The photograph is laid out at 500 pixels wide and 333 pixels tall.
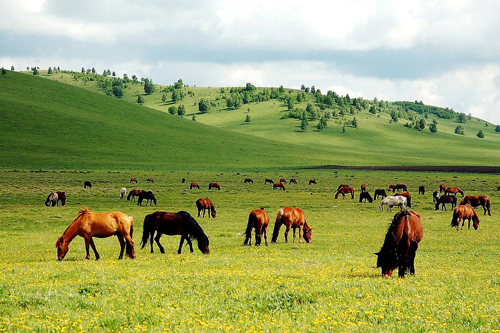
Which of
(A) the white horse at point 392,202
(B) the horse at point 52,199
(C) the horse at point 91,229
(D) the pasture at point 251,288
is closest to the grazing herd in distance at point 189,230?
(C) the horse at point 91,229

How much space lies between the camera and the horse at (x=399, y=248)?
14.1 meters

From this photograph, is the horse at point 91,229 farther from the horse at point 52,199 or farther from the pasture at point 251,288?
the horse at point 52,199

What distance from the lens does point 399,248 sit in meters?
14.2

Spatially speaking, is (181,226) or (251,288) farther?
(181,226)

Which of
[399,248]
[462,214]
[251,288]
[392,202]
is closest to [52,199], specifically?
[392,202]

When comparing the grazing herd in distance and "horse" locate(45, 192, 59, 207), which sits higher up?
the grazing herd in distance

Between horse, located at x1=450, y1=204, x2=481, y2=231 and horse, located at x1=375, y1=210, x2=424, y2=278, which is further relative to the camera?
horse, located at x1=450, y1=204, x2=481, y2=231

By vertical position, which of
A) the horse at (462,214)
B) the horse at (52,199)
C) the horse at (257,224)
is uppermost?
the horse at (462,214)

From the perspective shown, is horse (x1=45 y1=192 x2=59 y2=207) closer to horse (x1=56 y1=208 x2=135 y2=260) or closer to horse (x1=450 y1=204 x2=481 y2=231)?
horse (x1=56 y1=208 x2=135 y2=260)

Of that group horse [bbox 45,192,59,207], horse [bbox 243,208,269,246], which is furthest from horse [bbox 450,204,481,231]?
horse [bbox 45,192,59,207]

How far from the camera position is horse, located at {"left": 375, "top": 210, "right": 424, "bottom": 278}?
14055mm

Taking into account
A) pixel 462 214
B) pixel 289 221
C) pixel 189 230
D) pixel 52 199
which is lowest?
pixel 52 199

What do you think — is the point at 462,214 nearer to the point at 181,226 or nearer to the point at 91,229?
the point at 181,226

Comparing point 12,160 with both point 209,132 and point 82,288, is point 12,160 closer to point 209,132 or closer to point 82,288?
point 209,132
